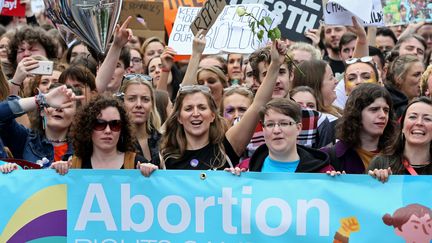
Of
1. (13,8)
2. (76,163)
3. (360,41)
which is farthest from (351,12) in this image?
(13,8)

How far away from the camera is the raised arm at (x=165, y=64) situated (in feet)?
35.9

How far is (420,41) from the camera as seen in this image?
12344mm

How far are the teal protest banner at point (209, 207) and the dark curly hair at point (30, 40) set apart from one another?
12.5 ft

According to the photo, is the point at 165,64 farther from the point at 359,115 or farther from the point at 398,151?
the point at 398,151

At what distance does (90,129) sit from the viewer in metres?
8.38

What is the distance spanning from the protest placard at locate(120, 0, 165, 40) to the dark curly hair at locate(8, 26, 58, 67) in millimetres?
1315

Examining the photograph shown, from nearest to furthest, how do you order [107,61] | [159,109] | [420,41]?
[107,61] → [159,109] → [420,41]

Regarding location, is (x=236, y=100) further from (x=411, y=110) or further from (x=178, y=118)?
(x=411, y=110)

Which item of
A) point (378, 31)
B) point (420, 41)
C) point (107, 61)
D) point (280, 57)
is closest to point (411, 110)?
point (280, 57)

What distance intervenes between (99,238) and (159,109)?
8.15 ft

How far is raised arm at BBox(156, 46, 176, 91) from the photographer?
1094cm

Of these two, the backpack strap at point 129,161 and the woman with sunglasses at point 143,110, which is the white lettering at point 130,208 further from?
the woman with sunglasses at point 143,110

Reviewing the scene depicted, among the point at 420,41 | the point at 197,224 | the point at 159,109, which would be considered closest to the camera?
the point at 197,224

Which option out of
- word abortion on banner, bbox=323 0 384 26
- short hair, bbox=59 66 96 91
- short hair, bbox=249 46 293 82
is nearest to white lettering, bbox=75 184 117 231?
short hair, bbox=59 66 96 91
